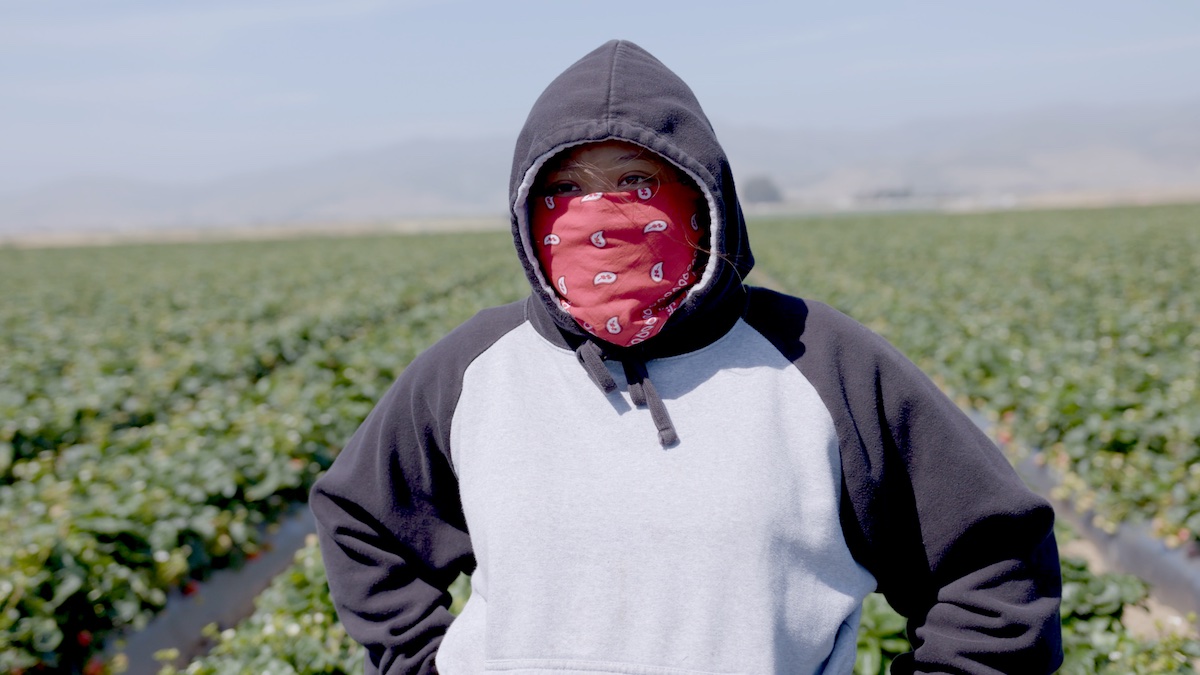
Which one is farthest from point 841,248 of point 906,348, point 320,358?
point 320,358

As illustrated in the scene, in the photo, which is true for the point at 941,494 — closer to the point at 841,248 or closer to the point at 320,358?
the point at 320,358

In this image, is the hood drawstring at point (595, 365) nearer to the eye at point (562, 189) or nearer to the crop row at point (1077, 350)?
the eye at point (562, 189)

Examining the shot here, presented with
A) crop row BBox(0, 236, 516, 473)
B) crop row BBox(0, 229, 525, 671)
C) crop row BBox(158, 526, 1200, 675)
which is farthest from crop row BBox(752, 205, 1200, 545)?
crop row BBox(0, 236, 516, 473)

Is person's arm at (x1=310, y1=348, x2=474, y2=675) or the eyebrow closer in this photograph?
the eyebrow

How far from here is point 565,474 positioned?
4.67 feet

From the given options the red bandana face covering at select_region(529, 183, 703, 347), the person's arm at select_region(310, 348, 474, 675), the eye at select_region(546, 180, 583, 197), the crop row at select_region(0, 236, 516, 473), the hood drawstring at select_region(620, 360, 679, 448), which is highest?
the eye at select_region(546, 180, 583, 197)

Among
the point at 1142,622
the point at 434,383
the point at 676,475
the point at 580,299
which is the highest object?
the point at 580,299

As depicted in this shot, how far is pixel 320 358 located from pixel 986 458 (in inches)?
292

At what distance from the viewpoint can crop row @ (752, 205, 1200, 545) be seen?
4.78 m

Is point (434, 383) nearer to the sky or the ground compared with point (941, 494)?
nearer to the sky

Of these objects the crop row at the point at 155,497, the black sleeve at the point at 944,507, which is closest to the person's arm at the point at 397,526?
the black sleeve at the point at 944,507

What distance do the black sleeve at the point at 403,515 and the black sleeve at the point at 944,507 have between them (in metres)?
0.64

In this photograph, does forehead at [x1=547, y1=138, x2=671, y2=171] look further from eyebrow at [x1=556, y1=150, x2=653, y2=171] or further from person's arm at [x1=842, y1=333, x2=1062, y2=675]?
person's arm at [x1=842, y1=333, x2=1062, y2=675]

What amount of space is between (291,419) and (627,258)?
4.76m
